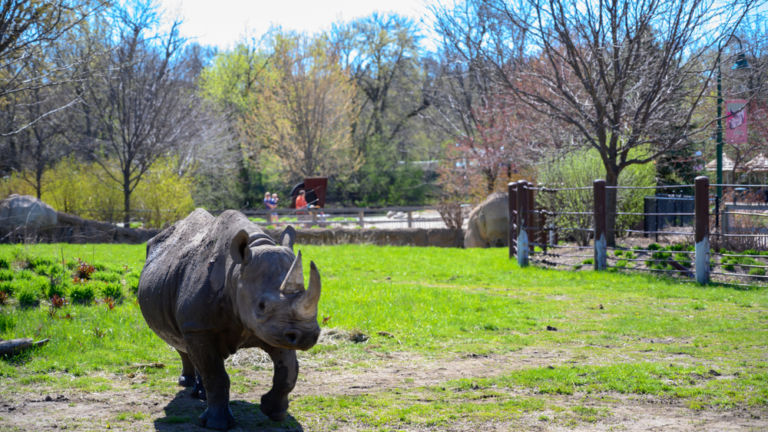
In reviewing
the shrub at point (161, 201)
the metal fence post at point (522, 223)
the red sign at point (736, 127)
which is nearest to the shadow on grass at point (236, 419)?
the metal fence post at point (522, 223)

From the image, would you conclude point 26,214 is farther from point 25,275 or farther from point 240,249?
point 240,249

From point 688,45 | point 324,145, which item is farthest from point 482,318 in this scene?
point 324,145

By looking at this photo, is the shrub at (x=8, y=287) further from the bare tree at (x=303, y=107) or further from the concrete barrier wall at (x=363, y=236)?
the bare tree at (x=303, y=107)

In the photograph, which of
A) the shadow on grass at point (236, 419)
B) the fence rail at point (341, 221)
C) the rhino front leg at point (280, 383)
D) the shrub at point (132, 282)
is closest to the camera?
the rhino front leg at point (280, 383)

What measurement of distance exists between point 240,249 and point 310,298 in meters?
0.76

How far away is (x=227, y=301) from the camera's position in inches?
207

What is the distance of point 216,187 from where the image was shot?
4112 centimetres

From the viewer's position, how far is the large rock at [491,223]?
22469 millimetres

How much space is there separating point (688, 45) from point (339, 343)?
1242 cm

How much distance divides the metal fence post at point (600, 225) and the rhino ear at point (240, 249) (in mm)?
11211

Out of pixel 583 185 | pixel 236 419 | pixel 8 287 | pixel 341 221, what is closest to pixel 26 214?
pixel 341 221

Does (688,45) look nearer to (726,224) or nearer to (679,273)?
(726,224)

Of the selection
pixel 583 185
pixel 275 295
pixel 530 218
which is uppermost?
pixel 583 185

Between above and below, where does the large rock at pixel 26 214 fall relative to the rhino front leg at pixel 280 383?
above
